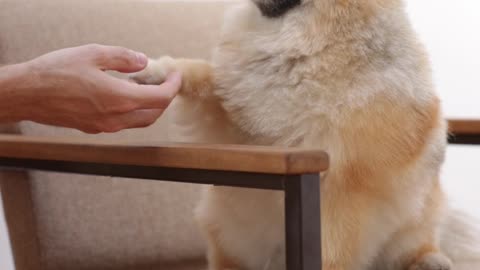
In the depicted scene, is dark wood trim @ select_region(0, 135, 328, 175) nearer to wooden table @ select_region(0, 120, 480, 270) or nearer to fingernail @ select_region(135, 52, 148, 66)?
wooden table @ select_region(0, 120, 480, 270)

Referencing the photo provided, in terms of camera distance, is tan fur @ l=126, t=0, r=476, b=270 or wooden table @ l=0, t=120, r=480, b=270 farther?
tan fur @ l=126, t=0, r=476, b=270

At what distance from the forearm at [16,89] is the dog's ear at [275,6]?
0.35 meters

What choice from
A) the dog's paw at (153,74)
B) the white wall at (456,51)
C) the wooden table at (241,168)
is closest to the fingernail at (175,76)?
the dog's paw at (153,74)

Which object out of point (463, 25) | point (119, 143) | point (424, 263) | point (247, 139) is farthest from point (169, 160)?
point (463, 25)

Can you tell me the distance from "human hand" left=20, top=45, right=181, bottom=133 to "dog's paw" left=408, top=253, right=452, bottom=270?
1.70 ft

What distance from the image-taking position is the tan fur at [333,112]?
3.30ft

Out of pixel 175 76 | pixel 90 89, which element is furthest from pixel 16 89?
pixel 175 76

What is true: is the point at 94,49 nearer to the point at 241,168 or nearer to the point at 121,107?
the point at 121,107

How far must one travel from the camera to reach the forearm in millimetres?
946

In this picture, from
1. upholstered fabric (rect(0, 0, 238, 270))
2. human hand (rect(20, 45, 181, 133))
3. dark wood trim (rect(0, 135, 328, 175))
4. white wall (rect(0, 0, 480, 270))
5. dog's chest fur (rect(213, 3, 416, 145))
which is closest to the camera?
dark wood trim (rect(0, 135, 328, 175))

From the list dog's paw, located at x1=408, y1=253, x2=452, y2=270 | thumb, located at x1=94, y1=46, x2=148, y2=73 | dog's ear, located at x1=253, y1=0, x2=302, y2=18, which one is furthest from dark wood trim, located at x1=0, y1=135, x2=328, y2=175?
dog's paw, located at x1=408, y1=253, x2=452, y2=270

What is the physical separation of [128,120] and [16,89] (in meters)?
0.15

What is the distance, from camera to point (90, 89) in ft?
3.00

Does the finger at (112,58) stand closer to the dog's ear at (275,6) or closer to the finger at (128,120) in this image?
the finger at (128,120)
